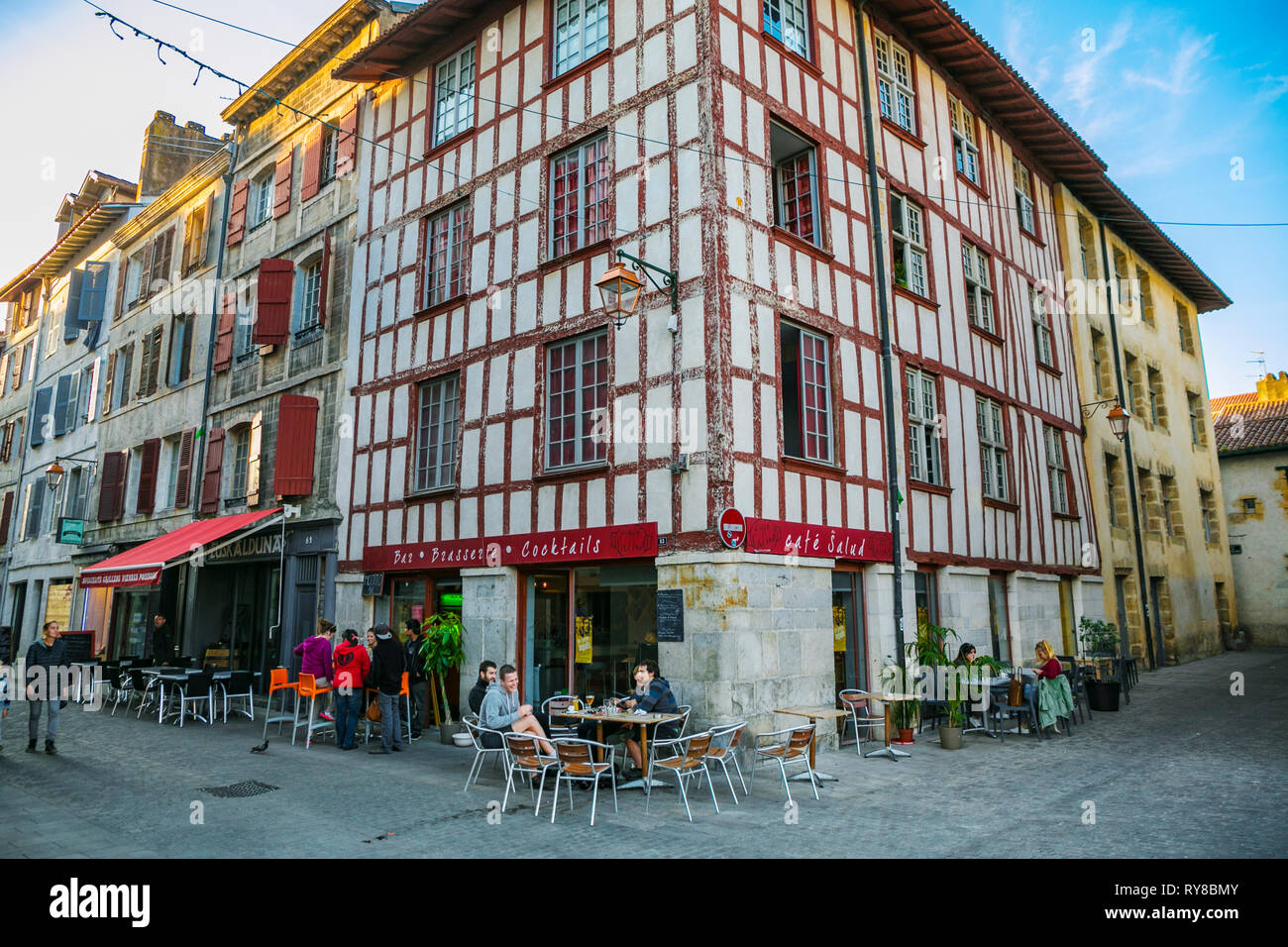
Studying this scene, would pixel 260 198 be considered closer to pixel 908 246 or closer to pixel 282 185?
pixel 282 185

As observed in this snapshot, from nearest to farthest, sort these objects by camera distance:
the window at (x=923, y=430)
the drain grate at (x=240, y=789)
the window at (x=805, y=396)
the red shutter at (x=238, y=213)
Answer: the drain grate at (x=240, y=789) < the window at (x=805, y=396) < the window at (x=923, y=430) < the red shutter at (x=238, y=213)

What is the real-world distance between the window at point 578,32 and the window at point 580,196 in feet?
4.23

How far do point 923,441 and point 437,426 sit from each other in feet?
23.4

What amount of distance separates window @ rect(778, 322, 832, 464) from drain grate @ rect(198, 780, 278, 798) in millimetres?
6383

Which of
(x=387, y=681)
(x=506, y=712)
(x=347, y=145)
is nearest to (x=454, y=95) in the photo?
(x=347, y=145)

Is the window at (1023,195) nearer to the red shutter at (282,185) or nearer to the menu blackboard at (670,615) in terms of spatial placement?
the menu blackboard at (670,615)

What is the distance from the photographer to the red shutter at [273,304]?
617 inches

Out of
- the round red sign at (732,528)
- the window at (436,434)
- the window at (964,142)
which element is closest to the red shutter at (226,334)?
the window at (436,434)

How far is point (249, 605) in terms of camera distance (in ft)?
52.2

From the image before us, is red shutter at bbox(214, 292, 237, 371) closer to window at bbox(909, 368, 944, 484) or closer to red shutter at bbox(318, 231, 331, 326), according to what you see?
red shutter at bbox(318, 231, 331, 326)

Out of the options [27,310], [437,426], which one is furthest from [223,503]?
[27,310]

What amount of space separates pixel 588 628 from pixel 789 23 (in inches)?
329

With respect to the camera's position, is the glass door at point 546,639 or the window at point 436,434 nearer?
the glass door at point 546,639

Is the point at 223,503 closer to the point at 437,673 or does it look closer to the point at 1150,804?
the point at 437,673
